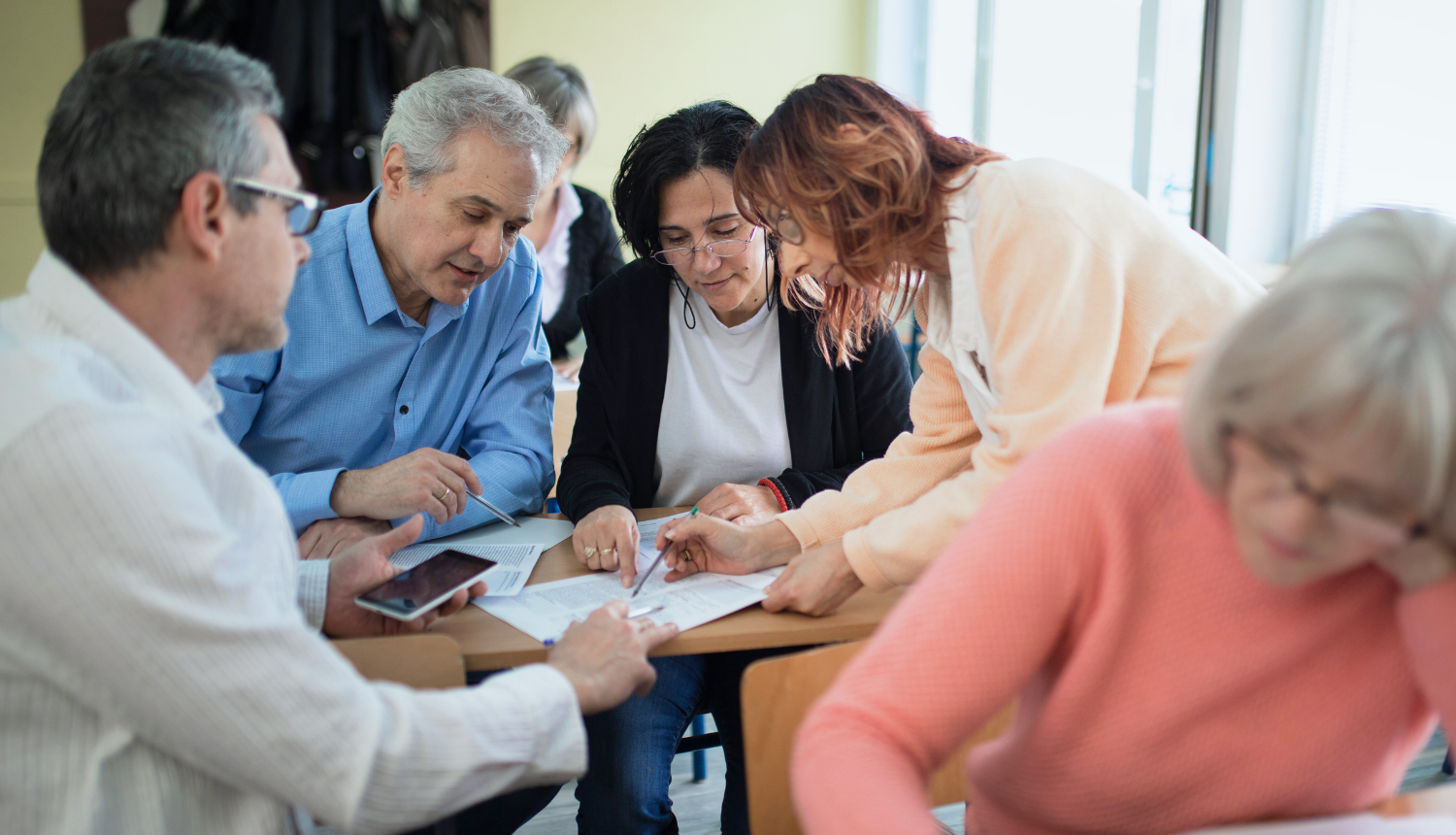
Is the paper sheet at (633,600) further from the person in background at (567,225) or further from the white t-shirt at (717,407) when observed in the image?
the person in background at (567,225)

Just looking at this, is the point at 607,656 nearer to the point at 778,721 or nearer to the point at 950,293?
the point at 778,721

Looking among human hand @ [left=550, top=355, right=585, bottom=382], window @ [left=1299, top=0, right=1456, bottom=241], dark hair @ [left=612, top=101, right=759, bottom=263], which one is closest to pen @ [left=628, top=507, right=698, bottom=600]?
dark hair @ [left=612, top=101, right=759, bottom=263]

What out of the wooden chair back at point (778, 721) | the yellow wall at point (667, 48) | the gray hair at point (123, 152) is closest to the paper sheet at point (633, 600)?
the wooden chair back at point (778, 721)

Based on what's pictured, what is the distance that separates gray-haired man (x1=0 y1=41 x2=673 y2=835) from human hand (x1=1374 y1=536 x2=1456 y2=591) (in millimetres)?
777

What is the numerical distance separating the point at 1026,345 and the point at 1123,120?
2606 mm

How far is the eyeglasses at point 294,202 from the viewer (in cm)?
99

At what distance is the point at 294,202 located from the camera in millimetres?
1060

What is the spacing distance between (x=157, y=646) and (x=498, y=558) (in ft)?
2.78

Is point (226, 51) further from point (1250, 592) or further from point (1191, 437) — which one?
point (1250, 592)

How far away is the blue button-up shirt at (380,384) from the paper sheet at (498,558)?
75 millimetres

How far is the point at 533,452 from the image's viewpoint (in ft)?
6.44

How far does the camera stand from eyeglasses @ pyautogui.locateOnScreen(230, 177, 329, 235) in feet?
3.24

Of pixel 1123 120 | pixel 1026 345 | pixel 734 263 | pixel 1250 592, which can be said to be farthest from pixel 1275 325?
pixel 1123 120

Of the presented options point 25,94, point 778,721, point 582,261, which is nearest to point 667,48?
point 582,261
